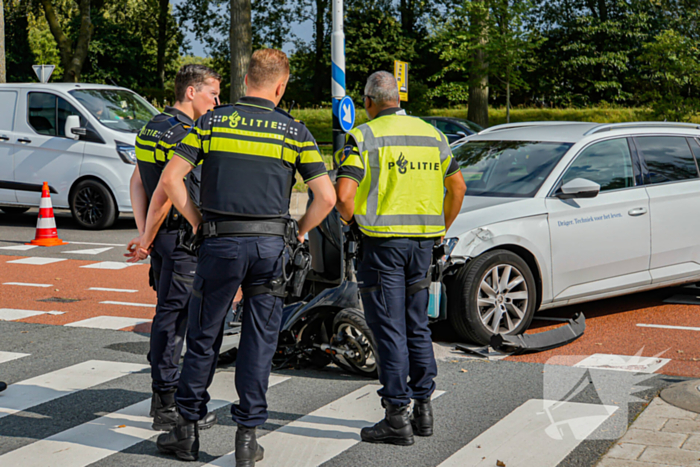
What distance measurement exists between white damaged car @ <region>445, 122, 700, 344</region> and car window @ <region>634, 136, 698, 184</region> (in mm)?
11

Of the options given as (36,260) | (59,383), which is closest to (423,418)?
(59,383)

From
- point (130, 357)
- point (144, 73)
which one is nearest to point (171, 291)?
point (130, 357)

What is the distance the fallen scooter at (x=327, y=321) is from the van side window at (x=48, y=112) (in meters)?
8.27

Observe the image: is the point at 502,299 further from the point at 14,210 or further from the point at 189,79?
the point at 14,210

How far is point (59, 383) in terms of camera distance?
17.0 feet

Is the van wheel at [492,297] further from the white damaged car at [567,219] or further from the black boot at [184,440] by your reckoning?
the black boot at [184,440]

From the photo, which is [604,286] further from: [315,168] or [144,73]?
[144,73]

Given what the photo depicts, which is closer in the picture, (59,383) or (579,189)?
(59,383)

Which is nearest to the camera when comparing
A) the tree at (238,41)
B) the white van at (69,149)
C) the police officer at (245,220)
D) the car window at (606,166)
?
the police officer at (245,220)

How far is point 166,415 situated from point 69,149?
9.41 meters

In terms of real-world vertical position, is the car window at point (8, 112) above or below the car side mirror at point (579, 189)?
above

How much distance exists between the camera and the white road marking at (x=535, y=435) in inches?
153

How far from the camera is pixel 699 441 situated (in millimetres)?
3992

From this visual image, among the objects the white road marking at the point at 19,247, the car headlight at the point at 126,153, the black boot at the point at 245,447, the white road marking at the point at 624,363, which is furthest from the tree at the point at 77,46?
the black boot at the point at 245,447
